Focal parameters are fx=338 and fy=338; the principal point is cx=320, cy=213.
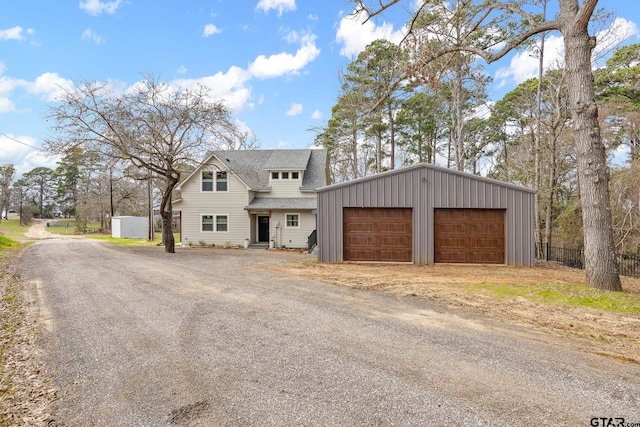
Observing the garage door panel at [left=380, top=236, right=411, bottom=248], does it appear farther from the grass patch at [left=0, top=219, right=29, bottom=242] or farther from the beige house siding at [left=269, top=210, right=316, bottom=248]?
the grass patch at [left=0, top=219, right=29, bottom=242]

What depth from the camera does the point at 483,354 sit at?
3916mm

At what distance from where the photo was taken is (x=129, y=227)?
31.5 meters

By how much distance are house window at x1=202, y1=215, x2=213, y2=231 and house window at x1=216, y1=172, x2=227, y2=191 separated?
74.0 inches

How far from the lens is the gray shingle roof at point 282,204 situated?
19.9 meters

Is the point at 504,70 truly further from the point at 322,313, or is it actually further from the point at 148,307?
the point at 148,307

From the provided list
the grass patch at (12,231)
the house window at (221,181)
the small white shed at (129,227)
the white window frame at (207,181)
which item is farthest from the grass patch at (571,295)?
the small white shed at (129,227)

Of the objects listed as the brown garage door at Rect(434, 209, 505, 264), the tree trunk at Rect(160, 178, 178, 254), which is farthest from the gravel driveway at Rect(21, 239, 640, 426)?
the tree trunk at Rect(160, 178, 178, 254)

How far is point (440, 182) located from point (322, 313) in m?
8.47

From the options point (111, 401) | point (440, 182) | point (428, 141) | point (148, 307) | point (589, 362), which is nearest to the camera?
point (111, 401)

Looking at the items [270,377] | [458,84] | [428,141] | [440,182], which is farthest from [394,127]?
[270,377]

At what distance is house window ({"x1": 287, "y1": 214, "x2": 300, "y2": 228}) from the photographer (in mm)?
20297

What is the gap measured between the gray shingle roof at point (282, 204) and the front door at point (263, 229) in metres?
1.32

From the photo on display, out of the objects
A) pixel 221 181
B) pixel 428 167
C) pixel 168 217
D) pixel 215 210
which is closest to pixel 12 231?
pixel 215 210

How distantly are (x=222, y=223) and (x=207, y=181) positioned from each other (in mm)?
2810
